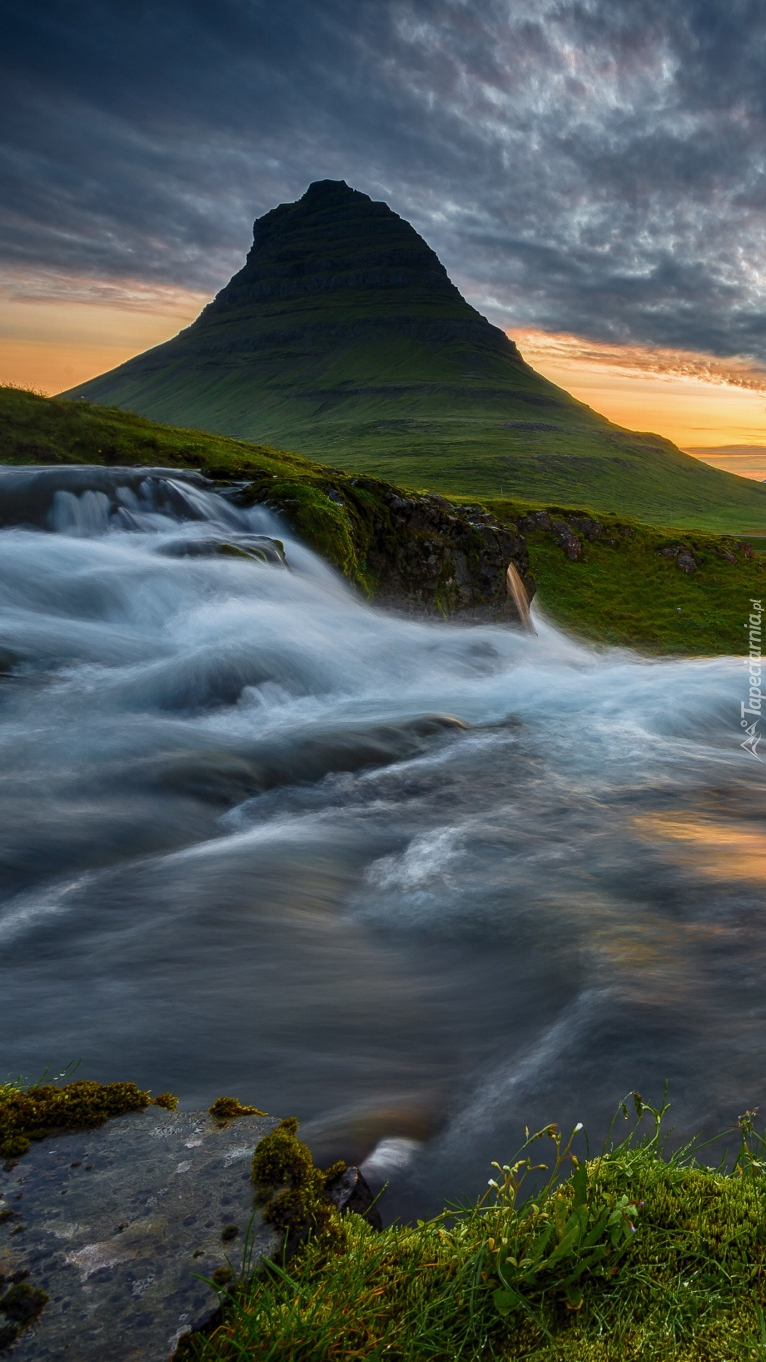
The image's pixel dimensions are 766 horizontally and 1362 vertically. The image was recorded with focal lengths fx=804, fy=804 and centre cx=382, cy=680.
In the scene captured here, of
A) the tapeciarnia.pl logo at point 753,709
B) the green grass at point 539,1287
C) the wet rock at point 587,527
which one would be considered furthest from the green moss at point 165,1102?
the wet rock at point 587,527

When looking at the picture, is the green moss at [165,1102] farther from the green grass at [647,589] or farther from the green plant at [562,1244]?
the green grass at [647,589]

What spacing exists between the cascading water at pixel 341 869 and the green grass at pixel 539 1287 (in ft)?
4.55

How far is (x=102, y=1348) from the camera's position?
2492 millimetres

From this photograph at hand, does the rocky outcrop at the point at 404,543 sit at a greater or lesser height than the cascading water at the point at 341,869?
greater

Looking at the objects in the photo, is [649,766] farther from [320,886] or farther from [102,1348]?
[102,1348]

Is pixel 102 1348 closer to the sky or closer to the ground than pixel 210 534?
closer to the ground

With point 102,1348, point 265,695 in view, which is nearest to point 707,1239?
point 102,1348

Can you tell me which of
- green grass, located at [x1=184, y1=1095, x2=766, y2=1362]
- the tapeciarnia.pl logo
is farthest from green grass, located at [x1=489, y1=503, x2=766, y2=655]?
green grass, located at [x1=184, y1=1095, x2=766, y2=1362]

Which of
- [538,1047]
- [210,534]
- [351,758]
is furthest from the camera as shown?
[210,534]

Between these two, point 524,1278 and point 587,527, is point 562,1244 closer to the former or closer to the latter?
point 524,1278

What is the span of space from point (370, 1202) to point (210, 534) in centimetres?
1941

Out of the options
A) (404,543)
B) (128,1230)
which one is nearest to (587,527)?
(404,543)

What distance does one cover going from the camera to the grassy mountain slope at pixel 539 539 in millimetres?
25203

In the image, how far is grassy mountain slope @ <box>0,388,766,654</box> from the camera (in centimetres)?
2520
